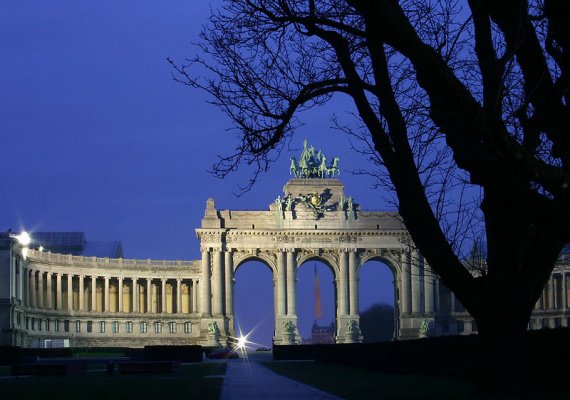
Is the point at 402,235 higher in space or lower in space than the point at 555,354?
higher

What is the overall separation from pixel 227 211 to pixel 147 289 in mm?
15716

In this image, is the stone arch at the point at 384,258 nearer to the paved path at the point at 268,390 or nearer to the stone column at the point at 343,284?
the stone column at the point at 343,284

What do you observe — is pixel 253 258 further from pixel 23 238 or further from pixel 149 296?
pixel 23 238

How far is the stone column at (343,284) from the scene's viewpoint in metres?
146

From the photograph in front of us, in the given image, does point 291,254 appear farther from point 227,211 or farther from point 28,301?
point 28,301

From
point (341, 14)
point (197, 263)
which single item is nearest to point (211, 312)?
point (197, 263)

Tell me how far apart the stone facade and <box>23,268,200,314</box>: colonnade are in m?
0.18

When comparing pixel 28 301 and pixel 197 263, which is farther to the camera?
pixel 197 263

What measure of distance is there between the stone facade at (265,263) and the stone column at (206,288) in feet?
0.43

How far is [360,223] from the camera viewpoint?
148m

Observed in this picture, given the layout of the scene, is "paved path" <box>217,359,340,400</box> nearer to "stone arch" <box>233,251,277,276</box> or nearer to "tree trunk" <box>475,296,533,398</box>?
"tree trunk" <box>475,296,533,398</box>

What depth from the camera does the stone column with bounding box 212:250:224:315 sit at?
14488 cm

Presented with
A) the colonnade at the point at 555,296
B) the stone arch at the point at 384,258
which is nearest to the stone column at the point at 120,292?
the stone arch at the point at 384,258

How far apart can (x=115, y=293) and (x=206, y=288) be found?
1350 centimetres
